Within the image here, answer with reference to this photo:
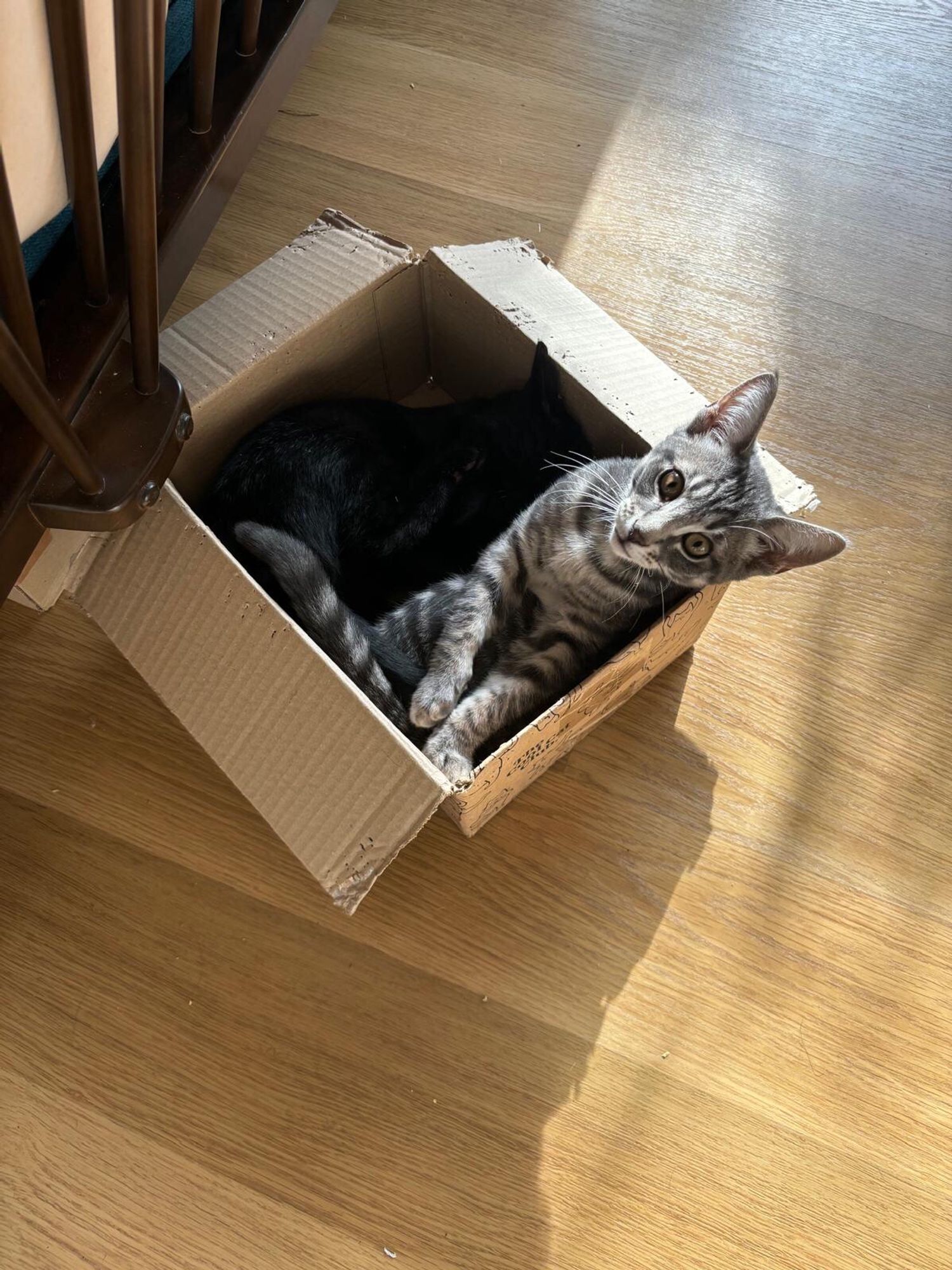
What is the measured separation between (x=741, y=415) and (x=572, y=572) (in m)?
0.24

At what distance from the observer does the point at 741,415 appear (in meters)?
0.90

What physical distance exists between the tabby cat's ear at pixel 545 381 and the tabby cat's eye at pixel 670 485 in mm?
190

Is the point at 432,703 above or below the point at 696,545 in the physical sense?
below

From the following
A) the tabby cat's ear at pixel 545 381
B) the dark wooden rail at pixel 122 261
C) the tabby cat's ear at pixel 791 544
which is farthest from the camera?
the tabby cat's ear at pixel 545 381

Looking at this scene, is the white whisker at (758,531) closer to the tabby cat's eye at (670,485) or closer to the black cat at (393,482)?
the tabby cat's eye at (670,485)

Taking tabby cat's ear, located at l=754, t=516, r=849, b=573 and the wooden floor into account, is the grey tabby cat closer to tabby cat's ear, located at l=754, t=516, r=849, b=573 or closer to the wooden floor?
tabby cat's ear, located at l=754, t=516, r=849, b=573

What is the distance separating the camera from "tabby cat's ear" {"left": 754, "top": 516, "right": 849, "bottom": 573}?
0.83 meters

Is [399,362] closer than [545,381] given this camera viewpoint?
No

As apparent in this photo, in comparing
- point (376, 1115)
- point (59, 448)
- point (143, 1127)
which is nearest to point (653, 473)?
point (59, 448)

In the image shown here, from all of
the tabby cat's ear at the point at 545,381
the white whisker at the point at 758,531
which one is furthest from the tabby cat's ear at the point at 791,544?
the tabby cat's ear at the point at 545,381

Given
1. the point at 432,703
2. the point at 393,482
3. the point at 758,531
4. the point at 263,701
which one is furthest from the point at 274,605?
the point at 758,531

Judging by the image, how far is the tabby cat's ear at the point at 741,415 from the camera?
88 cm

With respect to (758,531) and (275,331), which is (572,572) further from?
(275,331)

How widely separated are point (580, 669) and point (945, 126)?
124cm
